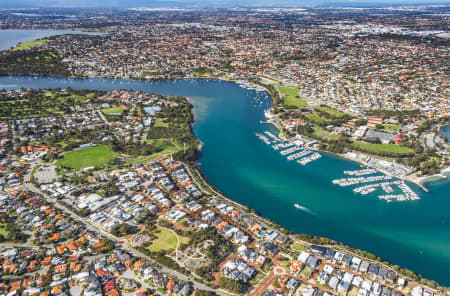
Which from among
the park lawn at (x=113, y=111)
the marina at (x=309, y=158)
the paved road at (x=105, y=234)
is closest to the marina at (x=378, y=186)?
the marina at (x=309, y=158)

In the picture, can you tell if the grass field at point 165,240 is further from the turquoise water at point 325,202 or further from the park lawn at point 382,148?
the park lawn at point 382,148

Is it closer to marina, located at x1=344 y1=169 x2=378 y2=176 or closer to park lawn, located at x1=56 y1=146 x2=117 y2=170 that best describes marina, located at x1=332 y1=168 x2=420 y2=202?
marina, located at x1=344 y1=169 x2=378 y2=176

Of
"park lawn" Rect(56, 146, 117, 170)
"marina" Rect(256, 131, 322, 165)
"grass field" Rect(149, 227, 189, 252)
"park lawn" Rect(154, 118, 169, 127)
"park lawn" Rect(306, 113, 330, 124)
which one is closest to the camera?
"grass field" Rect(149, 227, 189, 252)

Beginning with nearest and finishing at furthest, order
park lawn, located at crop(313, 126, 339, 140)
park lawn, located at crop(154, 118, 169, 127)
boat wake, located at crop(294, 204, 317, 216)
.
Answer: boat wake, located at crop(294, 204, 317, 216) → park lawn, located at crop(313, 126, 339, 140) → park lawn, located at crop(154, 118, 169, 127)

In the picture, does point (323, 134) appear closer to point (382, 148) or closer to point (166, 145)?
point (382, 148)

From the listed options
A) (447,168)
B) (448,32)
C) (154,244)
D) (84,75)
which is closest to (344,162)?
(447,168)

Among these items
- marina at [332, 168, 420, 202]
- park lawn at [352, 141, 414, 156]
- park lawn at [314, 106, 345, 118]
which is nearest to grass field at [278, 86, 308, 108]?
park lawn at [314, 106, 345, 118]

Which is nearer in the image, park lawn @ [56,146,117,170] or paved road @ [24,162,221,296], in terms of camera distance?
paved road @ [24,162,221,296]
